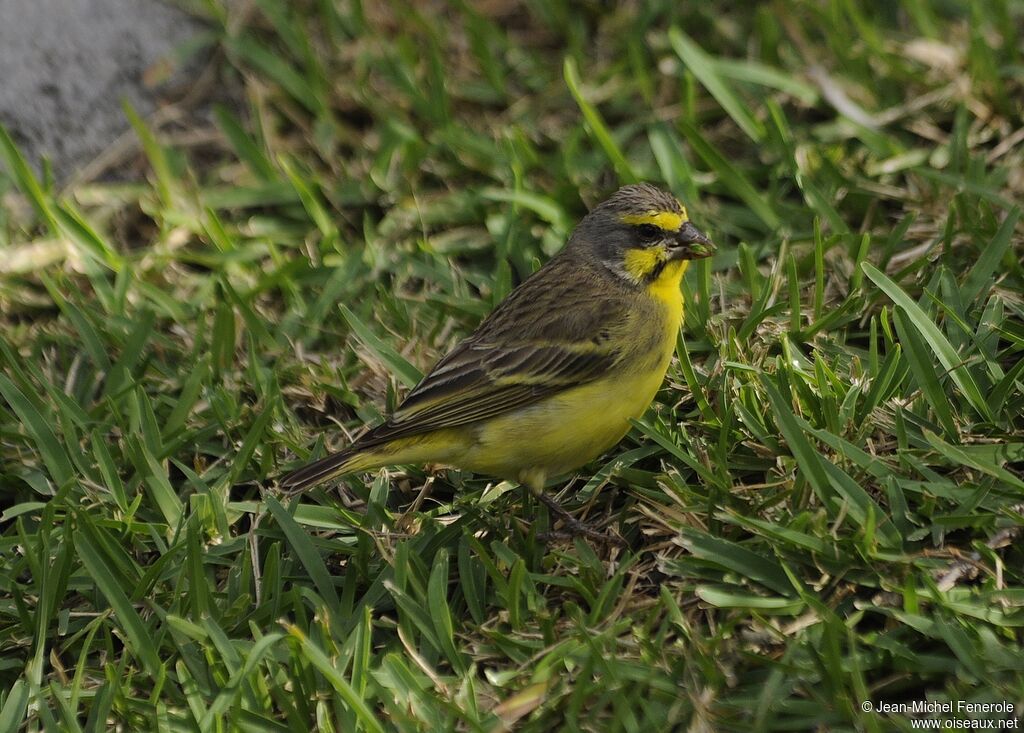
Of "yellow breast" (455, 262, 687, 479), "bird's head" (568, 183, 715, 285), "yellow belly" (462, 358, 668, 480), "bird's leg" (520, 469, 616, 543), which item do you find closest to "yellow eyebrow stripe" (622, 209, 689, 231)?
"bird's head" (568, 183, 715, 285)

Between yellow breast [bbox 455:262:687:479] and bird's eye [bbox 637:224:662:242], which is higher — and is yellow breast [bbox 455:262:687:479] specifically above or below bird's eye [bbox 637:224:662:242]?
below

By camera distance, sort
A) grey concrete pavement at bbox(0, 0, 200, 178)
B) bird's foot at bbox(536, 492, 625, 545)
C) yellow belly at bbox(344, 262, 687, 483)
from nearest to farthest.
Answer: bird's foot at bbox(536, 492, 625, 545) → yellow belly at bbox(344, 262, 687, 483) → grey concrete pavement at bbox(0, 0, 200, 178)

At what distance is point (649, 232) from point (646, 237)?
0.9 inches

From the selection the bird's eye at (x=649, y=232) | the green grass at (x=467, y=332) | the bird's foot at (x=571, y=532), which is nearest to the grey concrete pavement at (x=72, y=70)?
the green grass at (x=467, y=332)

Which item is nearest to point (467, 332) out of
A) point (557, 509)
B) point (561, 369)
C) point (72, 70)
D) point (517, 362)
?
point (517, 362)

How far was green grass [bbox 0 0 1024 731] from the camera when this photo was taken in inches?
143

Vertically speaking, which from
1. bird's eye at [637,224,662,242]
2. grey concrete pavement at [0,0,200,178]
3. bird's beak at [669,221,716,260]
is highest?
grey concrete pavement at [0,0,200,178]

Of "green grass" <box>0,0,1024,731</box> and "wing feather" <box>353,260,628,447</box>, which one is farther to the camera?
"wing feather" <box>353,260,628,447</box>

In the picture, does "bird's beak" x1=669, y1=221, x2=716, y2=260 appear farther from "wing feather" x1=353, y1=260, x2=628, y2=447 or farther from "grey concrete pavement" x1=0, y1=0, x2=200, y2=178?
"grey concrete pavement" x1=0, y1=0, x2=200, y2=178

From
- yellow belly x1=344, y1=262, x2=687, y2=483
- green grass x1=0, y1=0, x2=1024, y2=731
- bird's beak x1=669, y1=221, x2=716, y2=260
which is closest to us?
green grass x1=0, y1=0, x2=1024, y2=731

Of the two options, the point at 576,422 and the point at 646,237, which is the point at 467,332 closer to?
the point at 646,237

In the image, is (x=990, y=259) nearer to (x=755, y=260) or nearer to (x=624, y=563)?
(x=755, y=260)

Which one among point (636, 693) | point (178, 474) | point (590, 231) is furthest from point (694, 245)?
point (178, 474)

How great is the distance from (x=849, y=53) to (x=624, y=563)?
10.8 feet
